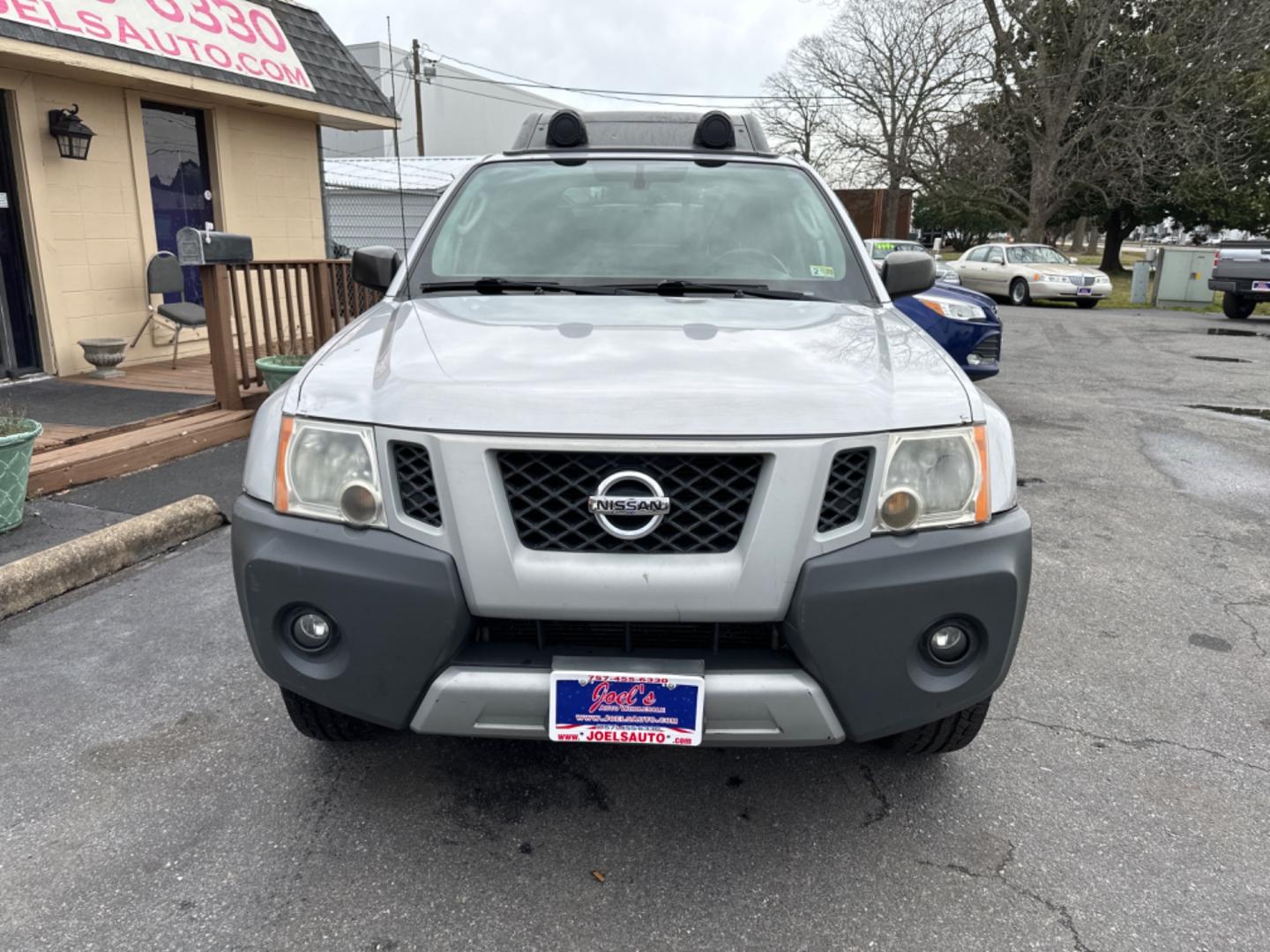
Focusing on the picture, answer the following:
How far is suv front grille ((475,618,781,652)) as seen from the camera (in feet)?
6.97

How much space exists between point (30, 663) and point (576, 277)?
2.40 m

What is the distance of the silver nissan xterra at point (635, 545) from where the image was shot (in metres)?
2.01

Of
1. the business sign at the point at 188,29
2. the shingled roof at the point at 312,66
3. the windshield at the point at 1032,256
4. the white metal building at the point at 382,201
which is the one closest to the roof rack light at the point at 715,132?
the business sign at the point at 188,29

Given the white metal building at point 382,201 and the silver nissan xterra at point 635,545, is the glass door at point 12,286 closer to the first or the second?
the silver nissan xterra at point 635,545

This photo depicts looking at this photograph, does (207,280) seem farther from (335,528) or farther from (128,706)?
(335,528)

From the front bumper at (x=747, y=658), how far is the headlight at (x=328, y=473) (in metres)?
0.04

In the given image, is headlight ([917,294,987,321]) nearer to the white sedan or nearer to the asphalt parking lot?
the asphalt parking lot

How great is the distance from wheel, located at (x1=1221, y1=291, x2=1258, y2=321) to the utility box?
295cm

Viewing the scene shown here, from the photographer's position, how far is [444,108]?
35.8 m

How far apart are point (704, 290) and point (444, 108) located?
3628 cm

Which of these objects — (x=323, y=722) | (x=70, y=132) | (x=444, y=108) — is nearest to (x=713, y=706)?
(x=323, y=722)

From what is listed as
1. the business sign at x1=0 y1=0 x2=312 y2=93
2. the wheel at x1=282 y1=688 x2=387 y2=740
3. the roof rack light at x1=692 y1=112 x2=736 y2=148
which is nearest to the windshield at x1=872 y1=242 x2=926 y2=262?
the business sign at x1=0 y1=0 x2=312 y2=93

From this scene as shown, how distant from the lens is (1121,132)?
1060 inches

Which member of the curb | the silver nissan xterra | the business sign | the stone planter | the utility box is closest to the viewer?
the silver nissan xterra
